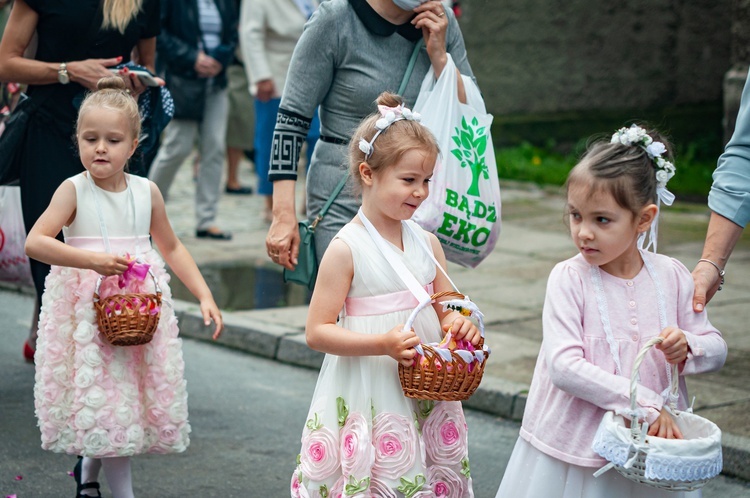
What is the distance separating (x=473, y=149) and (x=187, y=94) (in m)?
5.43

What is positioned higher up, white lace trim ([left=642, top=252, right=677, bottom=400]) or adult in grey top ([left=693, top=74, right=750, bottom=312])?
adult in grey top ([left=693, top=74, right=750, bottom=312])

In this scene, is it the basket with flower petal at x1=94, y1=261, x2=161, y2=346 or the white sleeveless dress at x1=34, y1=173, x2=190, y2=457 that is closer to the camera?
the basket with flower petal at x1=94, y1=261, x2=161, y2=346

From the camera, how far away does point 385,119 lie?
11.4 ft

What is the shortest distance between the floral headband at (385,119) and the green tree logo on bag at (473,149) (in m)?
1.01

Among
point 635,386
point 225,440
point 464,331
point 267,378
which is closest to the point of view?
point 635,386

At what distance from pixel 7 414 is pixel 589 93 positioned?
10249mm

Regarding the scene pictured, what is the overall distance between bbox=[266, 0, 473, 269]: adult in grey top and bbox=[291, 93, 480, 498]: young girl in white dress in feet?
2.93

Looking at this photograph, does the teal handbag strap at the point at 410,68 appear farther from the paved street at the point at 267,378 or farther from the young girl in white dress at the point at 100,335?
the paved street at the point at 267,378

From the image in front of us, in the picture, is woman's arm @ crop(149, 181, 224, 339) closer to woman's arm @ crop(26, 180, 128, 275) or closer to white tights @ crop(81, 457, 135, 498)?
woman's arm @ crop(26, 180, 128, 275)

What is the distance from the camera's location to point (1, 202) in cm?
555

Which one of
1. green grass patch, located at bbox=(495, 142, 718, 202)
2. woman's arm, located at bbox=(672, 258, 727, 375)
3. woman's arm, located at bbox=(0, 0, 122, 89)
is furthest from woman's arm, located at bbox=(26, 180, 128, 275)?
green grass patch, located at bbox=(495, 142, 718, 202)

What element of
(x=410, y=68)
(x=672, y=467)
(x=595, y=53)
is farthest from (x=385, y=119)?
(x=595, y=53)

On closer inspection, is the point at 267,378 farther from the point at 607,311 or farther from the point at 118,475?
the point at 607,311

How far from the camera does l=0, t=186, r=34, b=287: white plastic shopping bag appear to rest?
5.53 meters
